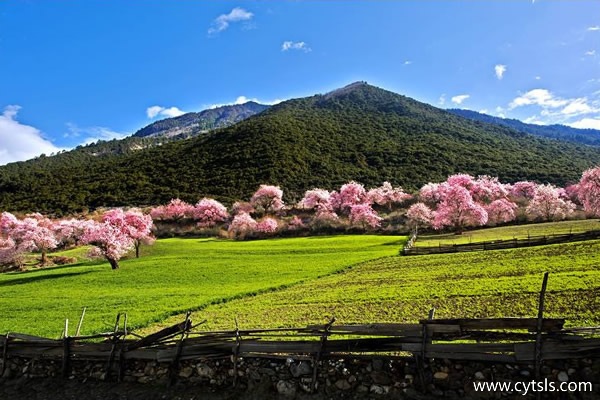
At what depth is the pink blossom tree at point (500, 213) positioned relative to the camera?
5641cm

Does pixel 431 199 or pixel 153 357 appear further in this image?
pixel 431 199

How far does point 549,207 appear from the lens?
5722 centimetres

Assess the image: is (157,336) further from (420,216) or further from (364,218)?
(364,218)

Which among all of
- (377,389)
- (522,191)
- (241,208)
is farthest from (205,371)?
(522,191)

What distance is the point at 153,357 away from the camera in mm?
9930

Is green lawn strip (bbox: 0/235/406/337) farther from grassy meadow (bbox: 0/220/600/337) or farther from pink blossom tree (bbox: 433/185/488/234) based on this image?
pink blossom tree (bbox: 433/185/488/234)

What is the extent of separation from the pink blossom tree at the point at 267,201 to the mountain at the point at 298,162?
860cm

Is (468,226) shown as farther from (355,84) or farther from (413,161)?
(355,84)

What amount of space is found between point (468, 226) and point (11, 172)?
442 feet

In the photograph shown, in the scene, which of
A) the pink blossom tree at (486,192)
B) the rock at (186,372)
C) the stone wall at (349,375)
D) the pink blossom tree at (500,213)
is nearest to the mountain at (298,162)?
the pink blossom tree at (486,192)

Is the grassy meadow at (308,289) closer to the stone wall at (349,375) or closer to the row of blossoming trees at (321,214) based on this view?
the stone wall at (349,375)

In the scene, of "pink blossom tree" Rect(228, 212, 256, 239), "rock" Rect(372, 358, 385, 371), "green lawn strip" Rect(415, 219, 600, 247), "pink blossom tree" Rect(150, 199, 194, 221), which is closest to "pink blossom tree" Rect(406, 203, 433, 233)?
"green lawn strip" Rect(415, 219, 600, 247)

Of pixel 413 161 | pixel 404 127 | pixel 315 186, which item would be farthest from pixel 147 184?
pixel 404 127

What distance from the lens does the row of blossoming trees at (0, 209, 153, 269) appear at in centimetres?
4062
